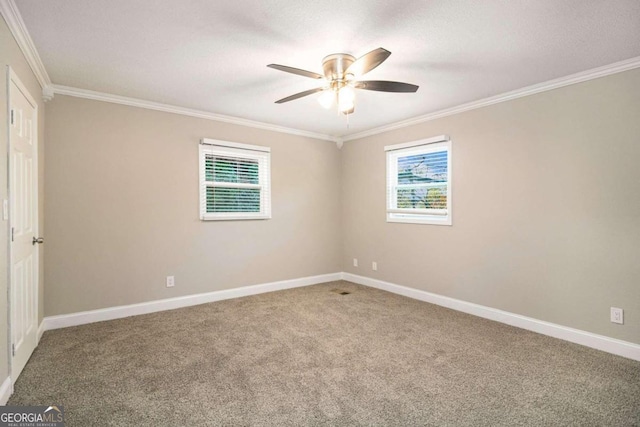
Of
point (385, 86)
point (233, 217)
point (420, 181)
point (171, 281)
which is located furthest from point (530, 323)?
point (171, 281)

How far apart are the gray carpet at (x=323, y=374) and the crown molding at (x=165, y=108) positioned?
2.43 metres

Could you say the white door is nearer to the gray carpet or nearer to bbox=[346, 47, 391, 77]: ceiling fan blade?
the gray carpet

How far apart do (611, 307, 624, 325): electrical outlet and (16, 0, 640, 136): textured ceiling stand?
211 centimetres

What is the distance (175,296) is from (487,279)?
372 centimetres

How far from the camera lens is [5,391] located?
205cm

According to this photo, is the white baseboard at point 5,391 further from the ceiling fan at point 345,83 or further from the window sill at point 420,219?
the window sill at point 420,219

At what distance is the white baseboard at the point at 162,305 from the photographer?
344 centimetres

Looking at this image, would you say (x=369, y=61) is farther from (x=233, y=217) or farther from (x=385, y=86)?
(x=233, y=217)

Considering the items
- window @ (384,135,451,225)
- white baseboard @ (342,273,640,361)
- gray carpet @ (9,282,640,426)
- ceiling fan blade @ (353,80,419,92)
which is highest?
ceiling fan blade @ (353,80,419,92)

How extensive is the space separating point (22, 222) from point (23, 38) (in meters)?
1.35

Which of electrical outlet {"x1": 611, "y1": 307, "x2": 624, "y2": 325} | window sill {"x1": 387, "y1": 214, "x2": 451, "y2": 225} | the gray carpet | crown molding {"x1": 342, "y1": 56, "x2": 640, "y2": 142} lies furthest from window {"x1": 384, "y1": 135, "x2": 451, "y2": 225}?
electrical outlet {"x1": 611, "y1": 307, "x2": 624, "y2": 325}

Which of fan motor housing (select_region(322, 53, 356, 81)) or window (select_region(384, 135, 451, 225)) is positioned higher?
fan motor housing (select_region(322, 53, 356, 81))

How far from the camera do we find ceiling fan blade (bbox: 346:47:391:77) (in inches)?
83.2

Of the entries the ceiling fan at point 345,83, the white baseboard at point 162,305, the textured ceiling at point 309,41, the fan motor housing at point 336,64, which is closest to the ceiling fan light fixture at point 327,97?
the ceiling fan at point 345,83
